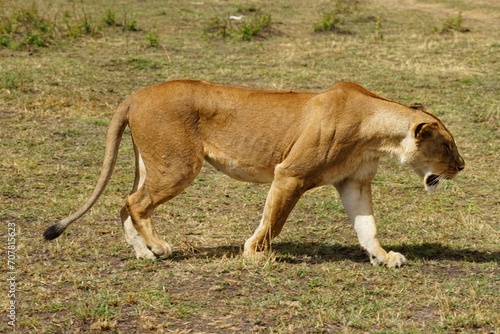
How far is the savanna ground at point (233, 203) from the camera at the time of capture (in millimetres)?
4953

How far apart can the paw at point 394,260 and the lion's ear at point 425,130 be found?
77 centimetres

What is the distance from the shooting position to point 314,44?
13.2m

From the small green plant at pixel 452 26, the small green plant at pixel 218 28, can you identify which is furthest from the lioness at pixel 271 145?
the small green plant at pixel 452 26

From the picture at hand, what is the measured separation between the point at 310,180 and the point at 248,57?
7001 mm

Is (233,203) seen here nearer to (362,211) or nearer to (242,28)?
(362,211)

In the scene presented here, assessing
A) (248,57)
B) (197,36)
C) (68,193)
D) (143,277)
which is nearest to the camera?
(143,277)

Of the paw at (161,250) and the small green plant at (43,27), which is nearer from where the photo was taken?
the paw at (161,250)

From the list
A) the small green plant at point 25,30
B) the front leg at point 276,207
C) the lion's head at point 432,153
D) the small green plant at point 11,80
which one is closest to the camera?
the front leg at point 276,207

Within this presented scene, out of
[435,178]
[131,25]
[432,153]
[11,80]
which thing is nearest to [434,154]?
[432,153]

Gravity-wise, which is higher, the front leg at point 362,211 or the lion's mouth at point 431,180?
the lion's mouth at point 431,180

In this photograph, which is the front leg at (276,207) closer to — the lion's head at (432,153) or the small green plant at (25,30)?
the lion's head at (432,153)

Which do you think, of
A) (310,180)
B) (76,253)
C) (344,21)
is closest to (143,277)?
(76,253)

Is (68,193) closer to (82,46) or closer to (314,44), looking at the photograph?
(82,46)

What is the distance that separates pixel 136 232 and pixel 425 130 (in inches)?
79.5
